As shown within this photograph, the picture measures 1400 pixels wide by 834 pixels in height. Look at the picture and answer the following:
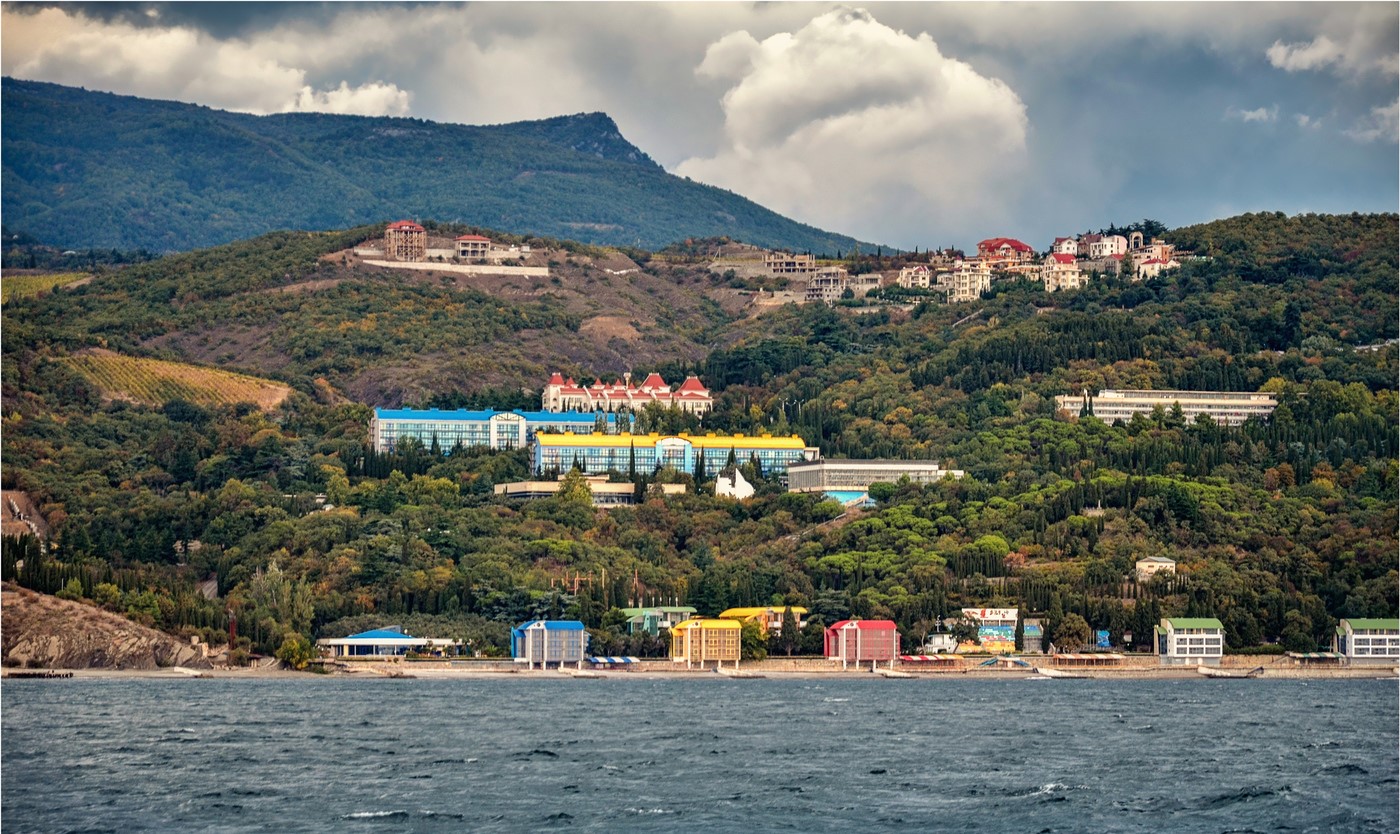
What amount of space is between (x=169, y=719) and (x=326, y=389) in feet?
292

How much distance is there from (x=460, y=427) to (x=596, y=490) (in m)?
14.6

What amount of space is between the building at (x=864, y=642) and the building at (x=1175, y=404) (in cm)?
3964

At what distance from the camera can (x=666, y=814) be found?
54.9 meters

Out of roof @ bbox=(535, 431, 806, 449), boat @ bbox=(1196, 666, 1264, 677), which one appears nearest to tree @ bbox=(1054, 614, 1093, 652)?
boat @ bbox=(1196, 666, 1264, 677)

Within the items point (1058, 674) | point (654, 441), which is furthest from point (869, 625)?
point (654, 441)

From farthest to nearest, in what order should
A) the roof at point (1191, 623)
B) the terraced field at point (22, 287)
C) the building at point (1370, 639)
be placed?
the terraced field at point (22, 287) → the building at point (1370, 639) → the roof at point (1191, 623)

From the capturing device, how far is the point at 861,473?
136 metres

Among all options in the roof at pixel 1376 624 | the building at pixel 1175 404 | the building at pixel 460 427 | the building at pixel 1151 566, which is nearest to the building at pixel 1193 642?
the building at pixel 1151 566

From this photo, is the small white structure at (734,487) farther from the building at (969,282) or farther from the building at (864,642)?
the building at (969,282)

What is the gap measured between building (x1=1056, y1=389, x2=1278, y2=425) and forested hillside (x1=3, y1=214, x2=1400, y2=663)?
1.47m

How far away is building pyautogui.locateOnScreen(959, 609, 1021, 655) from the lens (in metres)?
110

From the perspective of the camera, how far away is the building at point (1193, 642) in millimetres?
108625

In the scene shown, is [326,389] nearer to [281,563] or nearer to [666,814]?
[281,563]

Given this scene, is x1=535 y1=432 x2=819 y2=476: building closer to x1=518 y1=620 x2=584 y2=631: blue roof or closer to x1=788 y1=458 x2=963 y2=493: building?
x1=788 y1=458 x2=963 y2=493: building
